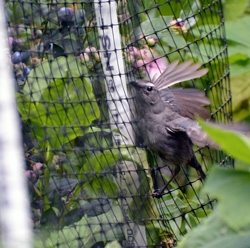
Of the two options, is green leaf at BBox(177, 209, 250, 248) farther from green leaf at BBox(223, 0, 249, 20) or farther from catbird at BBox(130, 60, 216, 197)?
green leaf at BBox(223, 0, 249, 20)

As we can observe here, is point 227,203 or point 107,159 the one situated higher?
point 227,203

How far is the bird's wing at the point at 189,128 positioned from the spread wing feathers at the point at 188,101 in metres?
0.06

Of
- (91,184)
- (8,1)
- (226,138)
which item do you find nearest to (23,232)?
(226,138)

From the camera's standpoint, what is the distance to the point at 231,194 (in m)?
0.50

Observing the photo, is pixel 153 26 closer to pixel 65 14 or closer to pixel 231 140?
pixel 65 14

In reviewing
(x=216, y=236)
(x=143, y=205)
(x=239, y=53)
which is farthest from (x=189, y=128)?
(x=239, y=53)

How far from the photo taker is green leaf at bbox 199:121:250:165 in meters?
0.46

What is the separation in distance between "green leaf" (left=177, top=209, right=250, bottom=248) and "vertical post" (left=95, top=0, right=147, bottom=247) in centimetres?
75

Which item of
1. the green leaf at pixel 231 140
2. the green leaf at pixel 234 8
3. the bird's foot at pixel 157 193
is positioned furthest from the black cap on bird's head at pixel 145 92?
the green leaf at pixel 234 8

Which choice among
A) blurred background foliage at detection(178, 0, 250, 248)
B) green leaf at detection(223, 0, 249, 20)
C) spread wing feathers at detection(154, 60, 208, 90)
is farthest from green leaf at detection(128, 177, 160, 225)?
green leaf at detection(223, 0, 249, 20)

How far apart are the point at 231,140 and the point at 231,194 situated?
7 centimetres

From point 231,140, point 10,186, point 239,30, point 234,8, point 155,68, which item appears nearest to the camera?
point 10,186

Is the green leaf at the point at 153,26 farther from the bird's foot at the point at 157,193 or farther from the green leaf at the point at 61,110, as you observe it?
the bird's foot at the point at 157,193

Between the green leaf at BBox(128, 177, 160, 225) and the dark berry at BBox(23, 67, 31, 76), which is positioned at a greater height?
the dark berry at BBox(23, 67, 31, 76)
